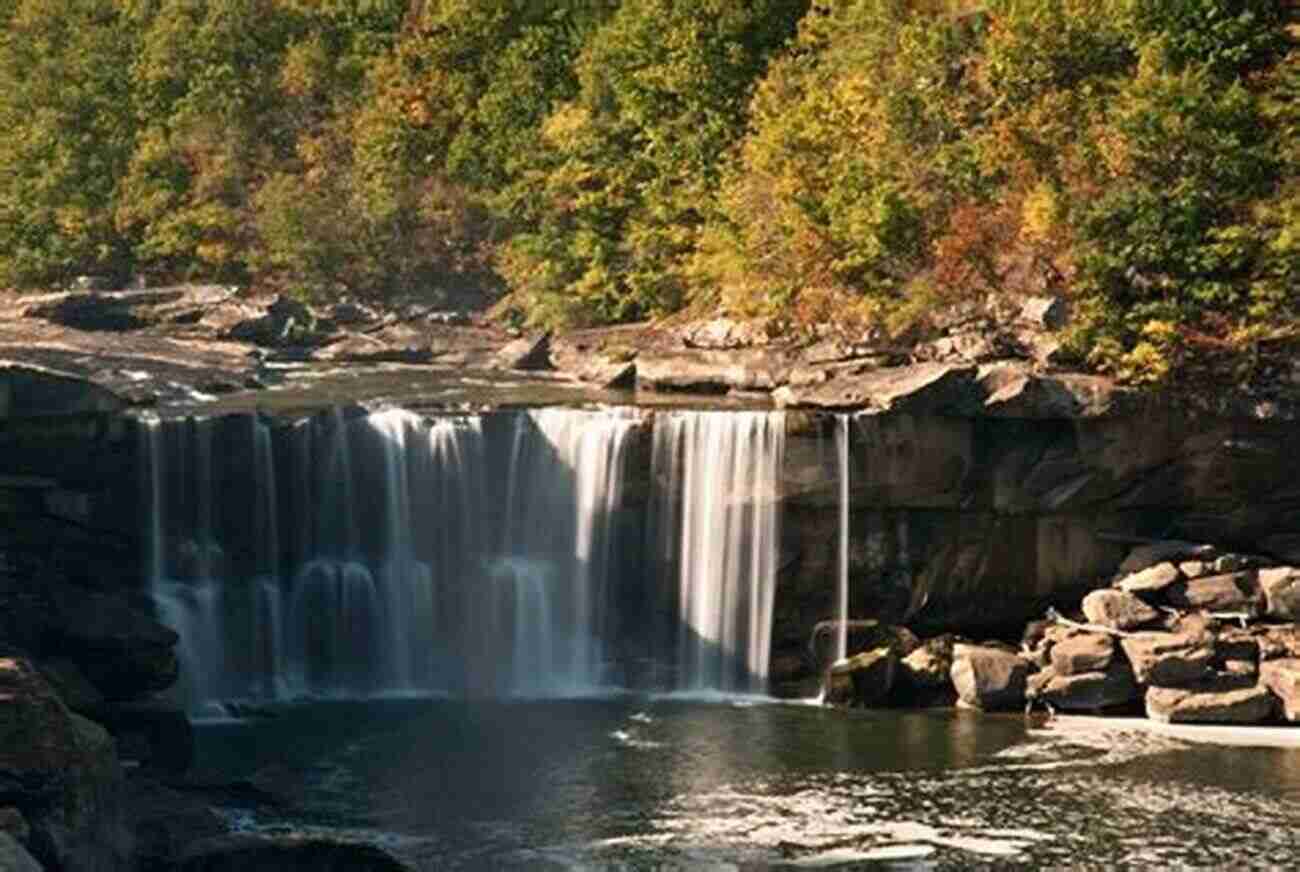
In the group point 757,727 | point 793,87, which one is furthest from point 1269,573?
point 793,87

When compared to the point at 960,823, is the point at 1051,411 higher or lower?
higher

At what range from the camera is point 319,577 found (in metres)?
52.0

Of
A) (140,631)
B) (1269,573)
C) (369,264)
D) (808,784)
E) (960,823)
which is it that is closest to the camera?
(960,823)

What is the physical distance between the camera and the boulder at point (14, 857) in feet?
92.7

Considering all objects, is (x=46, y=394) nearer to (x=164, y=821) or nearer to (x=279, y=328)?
(x=164, y=821)

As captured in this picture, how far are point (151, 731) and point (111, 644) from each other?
Answer: 7.88 ft

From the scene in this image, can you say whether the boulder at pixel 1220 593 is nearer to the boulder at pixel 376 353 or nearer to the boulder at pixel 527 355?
the boulder at pixel 527 355

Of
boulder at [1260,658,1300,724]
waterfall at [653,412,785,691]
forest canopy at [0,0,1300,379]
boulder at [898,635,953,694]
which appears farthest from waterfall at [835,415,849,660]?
boulder at [1260,658,1300,724]

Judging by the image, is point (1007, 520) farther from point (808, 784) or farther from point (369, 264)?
point (369, 264)

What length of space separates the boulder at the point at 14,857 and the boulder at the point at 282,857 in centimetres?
519

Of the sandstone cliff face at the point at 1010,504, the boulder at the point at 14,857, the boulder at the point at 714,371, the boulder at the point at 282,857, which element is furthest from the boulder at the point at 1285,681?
the boulder at the point at 14,857

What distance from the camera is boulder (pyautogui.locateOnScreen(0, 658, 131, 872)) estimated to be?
31.4 metres

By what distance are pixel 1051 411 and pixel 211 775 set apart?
2036 centimetres

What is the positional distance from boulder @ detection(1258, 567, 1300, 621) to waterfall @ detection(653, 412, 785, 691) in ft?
35.9
